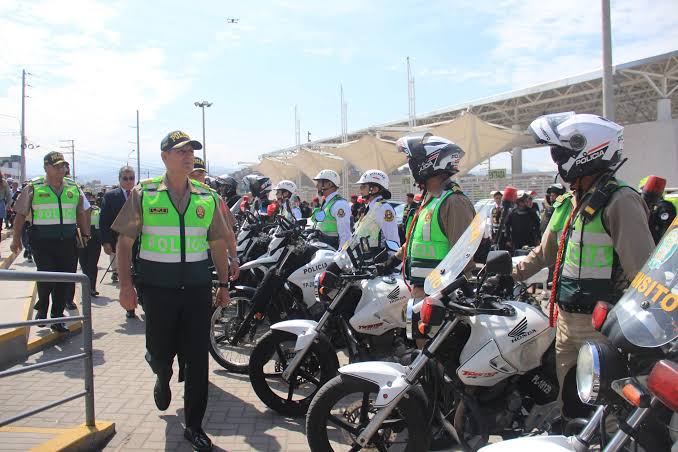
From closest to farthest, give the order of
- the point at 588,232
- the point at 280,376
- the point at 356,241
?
the point at 588,232 < the point at 280,376 < the point at 356,241

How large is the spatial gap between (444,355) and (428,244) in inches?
35.4

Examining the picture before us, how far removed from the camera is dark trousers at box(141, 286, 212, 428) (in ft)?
12.0

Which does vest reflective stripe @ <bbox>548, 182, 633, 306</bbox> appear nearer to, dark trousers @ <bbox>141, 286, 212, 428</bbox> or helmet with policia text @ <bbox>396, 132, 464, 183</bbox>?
helmet with policia text @ <bbox>396, 132, 464, 183</bbox>

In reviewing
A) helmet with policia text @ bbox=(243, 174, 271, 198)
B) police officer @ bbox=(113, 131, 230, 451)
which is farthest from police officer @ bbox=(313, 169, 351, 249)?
police officer @ bbox=(113, 131, 230, 451)

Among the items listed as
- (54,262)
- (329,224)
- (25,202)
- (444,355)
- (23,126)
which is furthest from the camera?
(23,126)

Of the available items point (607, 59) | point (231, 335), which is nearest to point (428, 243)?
point (231, 335)

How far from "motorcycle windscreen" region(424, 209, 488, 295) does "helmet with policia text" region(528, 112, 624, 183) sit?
61 centimetres

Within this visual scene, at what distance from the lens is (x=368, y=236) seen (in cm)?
442

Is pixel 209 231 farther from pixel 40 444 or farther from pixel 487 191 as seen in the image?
pixel 487 191

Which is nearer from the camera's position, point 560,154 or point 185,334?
point 560,154

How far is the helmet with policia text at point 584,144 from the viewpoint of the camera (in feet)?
9.33

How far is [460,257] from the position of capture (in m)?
2.86

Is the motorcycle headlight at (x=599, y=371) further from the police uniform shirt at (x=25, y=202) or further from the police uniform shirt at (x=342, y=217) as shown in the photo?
the police uniform shirt at (x=25, y=202)

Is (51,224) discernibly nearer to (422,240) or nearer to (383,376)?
(422,240)
